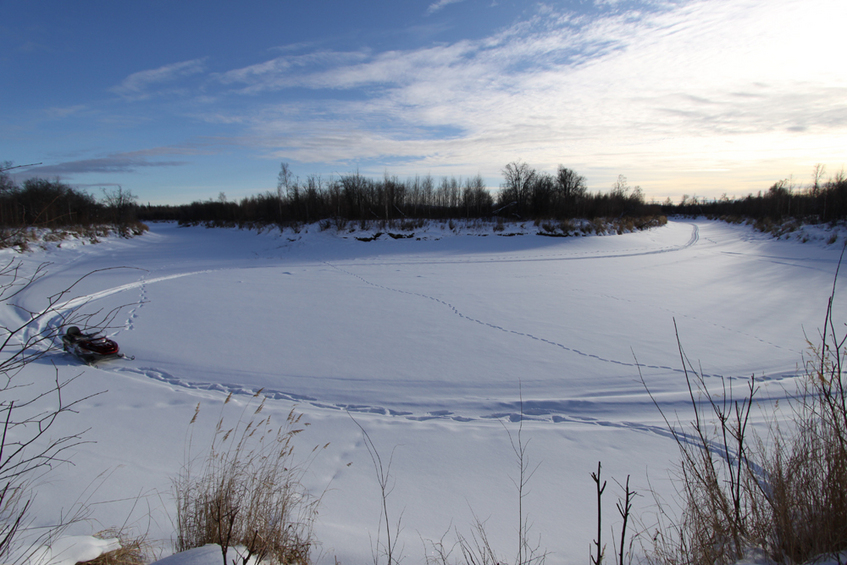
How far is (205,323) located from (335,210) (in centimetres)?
2335

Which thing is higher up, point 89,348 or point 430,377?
point 89,348

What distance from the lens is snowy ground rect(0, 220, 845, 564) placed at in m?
3.44

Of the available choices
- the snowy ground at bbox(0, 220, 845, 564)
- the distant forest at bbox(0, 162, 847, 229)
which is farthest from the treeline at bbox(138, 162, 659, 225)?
the snowy ground at bbox(0, 220, 845, 564)

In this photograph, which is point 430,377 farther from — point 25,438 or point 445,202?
point 445,202

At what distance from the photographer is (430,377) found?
Result: 6.14m

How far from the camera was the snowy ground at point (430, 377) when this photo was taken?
344cm

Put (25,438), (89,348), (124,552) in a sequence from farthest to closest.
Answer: (89,348)
(25,438)
(124,552)

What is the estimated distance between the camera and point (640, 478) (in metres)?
3.80

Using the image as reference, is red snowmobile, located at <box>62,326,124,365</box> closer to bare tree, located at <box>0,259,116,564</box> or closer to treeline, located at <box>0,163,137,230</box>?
bare tree, located at <box>0,259,116,564</box>

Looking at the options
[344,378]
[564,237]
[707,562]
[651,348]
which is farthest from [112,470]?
[564,237]

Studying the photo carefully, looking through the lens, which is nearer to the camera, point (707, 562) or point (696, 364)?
point (707, 562)

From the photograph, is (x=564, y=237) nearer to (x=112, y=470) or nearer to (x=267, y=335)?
(x=267, y=335)

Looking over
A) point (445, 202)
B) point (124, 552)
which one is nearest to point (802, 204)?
point (445, 202)

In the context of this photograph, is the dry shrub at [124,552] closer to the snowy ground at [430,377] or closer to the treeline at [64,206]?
the snowy ground at [430,377]
